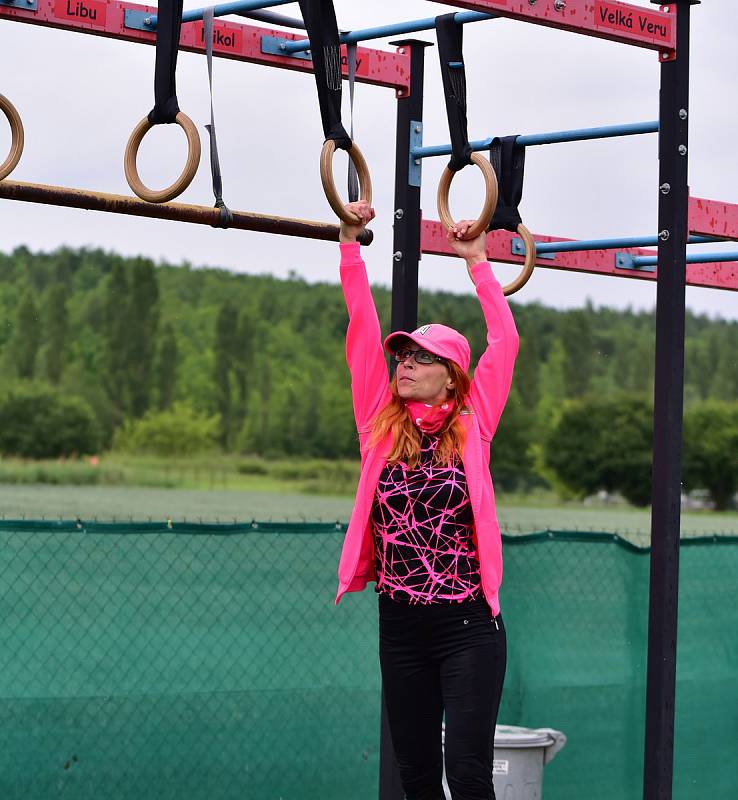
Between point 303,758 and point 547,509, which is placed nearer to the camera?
point 303,758

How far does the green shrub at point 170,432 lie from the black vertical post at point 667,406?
42.7 metres

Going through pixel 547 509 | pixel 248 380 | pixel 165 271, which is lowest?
pixel 547 509

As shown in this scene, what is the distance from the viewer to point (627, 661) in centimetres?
587

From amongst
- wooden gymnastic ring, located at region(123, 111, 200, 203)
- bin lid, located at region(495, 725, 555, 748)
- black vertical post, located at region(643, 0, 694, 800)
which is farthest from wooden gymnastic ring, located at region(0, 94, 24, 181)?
bin lid, located at region(495, 725, 555, 748)

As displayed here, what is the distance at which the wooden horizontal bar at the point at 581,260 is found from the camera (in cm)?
466

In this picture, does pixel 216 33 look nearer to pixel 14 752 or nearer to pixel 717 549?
Result: pixel 14 752

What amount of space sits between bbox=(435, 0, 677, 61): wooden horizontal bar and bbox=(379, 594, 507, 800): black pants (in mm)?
1359

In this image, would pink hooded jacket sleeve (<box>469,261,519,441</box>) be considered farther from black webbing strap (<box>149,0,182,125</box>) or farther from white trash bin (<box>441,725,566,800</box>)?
white trash bin (<box>441,725,566,800</box>)

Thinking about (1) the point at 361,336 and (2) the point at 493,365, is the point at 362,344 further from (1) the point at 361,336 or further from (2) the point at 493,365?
(2) the point at 493,365

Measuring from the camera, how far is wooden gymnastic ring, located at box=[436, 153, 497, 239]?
326 cm

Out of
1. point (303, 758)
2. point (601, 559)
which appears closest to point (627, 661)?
point (601, 559)

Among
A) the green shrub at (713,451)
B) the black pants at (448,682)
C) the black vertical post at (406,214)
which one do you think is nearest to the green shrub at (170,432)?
the green shrub at (713,451)

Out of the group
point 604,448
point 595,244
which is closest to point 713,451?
point 604,448

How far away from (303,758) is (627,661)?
1.44 meters
